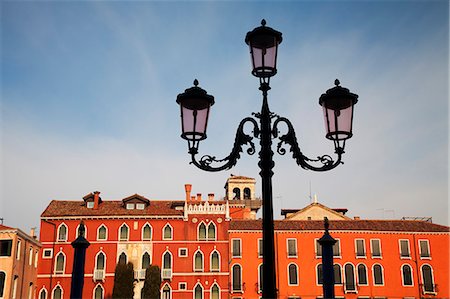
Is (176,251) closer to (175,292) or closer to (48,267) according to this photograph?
(175,292)

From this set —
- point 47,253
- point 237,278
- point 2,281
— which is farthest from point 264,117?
point 47,253

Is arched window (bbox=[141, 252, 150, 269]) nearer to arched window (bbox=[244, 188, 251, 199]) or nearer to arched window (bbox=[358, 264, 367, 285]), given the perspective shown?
arched window (bbox=[358, 264, 367, 285])

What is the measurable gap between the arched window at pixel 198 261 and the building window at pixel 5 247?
13.6 metres

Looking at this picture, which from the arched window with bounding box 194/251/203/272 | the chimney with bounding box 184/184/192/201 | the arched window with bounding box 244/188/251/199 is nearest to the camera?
the arched window with bounding box 194/251/203/272

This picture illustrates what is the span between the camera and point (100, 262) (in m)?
36.8

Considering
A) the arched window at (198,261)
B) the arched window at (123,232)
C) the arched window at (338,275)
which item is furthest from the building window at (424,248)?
the arched window at (123,232)

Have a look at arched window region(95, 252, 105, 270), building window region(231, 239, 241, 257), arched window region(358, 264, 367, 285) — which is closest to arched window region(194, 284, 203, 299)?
building window region(231, 239, 241, 257)

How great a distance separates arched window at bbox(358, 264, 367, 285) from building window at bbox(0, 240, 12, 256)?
25.9 m

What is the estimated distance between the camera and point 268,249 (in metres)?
5.59

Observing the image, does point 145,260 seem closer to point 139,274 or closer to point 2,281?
point 139,274

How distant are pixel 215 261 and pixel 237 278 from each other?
2.19m

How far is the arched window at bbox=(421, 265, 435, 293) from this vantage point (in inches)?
1435

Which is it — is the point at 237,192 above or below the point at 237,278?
above

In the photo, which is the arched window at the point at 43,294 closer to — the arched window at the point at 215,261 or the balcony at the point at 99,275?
the balcony at the point at 99,275
